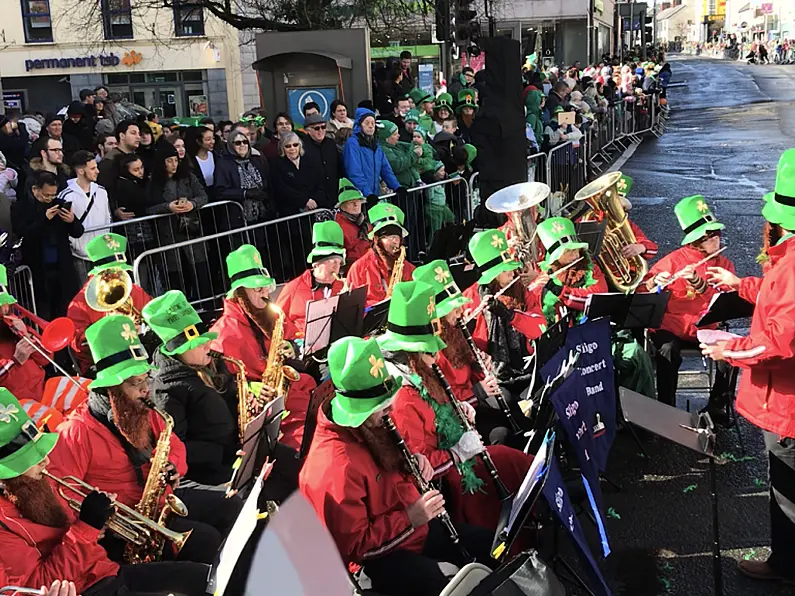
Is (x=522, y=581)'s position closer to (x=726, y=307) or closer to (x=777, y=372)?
(x=777, y=372)

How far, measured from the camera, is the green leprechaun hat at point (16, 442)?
3441mm

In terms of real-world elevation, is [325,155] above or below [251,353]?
above

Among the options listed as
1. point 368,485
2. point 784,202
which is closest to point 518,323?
point 784,202

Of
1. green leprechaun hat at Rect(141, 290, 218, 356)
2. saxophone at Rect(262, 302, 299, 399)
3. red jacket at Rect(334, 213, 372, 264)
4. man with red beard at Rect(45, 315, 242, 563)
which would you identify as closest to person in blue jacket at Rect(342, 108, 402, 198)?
red jacket at Rect(334, 213, 372, 264)

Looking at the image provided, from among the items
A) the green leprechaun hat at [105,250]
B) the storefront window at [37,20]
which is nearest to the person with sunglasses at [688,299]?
the green leprechaun hat at [105,250]

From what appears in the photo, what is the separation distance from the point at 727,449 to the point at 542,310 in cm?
156

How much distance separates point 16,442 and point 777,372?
3309 mm

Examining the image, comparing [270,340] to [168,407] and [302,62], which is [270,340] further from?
[302,62]

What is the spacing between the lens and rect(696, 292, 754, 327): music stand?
5.01 m

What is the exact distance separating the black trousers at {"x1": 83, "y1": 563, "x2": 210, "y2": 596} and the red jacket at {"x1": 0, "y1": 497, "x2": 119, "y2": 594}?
6.4 inches

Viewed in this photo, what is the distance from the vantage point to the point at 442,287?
5246mm

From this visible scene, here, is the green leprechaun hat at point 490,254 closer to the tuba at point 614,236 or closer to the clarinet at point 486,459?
the tuba at point 614,236

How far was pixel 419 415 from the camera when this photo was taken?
4.44m

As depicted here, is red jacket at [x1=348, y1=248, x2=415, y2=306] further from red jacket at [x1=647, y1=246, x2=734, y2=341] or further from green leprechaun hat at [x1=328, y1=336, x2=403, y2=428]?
green leprechaun hat at [x1=328, y1=336, x2=403, y2=428]
